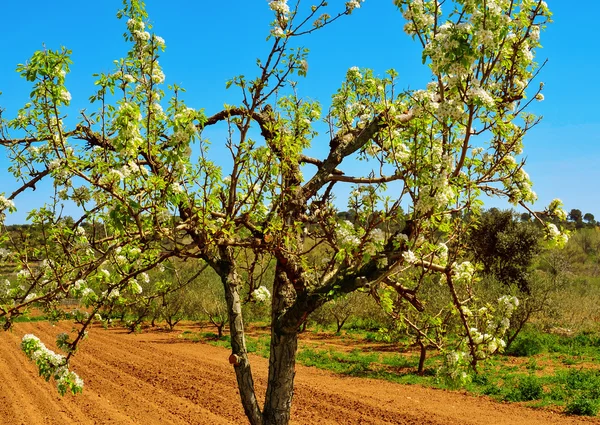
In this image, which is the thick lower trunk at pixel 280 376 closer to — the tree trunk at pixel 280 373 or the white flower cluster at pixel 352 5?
the tree trunk at pixel 280 373

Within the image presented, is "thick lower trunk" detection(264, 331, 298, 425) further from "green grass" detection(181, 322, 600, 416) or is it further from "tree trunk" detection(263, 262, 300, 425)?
"green grass" detection(181, 322, 600, 416)

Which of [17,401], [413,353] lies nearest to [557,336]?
[413,353]

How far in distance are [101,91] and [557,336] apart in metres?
20.8

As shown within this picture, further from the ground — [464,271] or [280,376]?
[464,271]

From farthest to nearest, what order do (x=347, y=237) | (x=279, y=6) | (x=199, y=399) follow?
(x=199, y=399), (x=279, y=6), (x=347, y=237)

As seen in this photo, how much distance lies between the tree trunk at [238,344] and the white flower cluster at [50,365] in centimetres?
139

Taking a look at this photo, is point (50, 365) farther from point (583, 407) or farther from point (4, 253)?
point (583, 407)

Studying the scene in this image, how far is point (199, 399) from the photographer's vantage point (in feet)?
39.0

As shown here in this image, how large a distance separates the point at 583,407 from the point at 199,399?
8.13 meters

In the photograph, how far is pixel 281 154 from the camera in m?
4.47

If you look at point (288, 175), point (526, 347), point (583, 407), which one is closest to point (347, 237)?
point (288, 175)

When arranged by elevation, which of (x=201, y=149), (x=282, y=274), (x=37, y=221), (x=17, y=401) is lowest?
(x=17, y=401)

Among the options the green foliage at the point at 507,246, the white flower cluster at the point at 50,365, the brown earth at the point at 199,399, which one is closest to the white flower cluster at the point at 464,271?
the white flower cluster at the point at 50,365

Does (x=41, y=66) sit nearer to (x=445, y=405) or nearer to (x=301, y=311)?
(x=301, y=311)
